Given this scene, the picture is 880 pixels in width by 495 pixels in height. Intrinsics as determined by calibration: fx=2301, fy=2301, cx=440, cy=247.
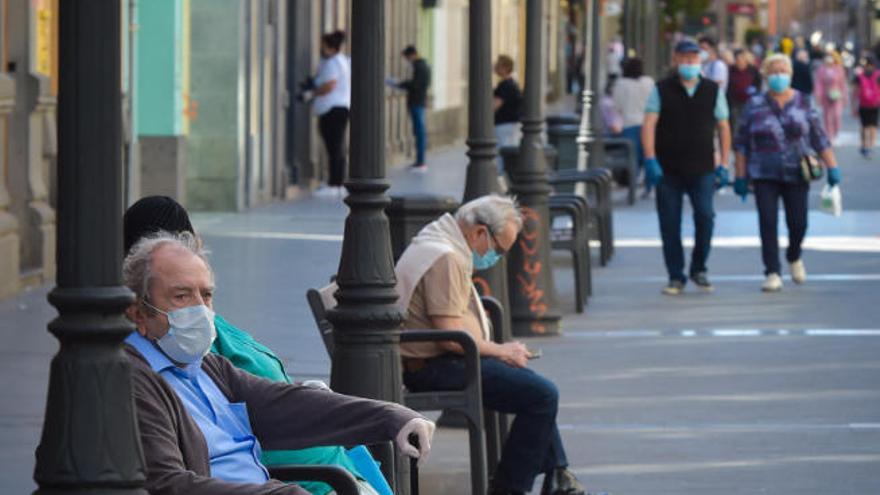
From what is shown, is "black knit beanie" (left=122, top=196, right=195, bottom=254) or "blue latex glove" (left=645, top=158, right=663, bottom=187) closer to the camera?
"black knit beanie" (left=122, top=196, right=195, bottom=254)

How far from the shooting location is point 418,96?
1272 inches

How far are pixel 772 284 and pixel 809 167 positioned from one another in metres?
0.96

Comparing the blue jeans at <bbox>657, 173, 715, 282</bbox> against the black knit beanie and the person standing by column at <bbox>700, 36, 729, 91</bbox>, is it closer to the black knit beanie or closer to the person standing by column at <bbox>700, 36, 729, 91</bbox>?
the black knit beanie

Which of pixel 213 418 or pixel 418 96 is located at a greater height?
pixel 418 96

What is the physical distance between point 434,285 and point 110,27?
4.38 m

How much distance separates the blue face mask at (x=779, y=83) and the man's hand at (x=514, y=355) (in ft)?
26.4

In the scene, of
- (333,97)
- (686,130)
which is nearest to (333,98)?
(333,97)

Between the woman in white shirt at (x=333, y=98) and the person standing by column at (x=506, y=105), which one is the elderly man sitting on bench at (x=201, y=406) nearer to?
the woman in white shirt at (x=333, y=98)

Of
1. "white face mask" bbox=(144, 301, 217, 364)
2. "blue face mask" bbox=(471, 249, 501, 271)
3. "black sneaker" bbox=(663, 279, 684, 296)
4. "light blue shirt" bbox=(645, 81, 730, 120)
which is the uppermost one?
"light blue shirt" bbox=(645, 81, 730, 120)

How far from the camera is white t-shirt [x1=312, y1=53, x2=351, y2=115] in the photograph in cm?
2564

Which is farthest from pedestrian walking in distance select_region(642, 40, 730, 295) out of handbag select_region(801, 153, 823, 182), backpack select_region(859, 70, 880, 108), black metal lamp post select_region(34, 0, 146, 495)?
backpack select_region(859, 70, 880, 108)

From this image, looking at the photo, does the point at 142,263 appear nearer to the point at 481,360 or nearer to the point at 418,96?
the point at 481,360

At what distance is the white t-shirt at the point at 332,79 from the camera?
84.1 ft

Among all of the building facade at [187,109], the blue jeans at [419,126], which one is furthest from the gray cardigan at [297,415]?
Answer: the blue jeans at [419,126]
